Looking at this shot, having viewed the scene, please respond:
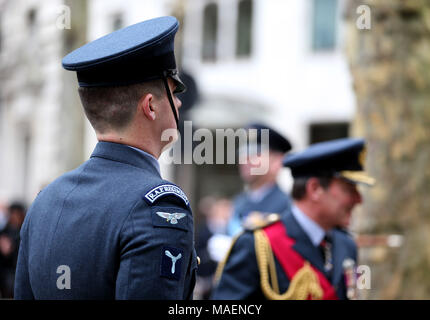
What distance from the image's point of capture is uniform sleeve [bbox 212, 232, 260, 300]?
10.8 ft

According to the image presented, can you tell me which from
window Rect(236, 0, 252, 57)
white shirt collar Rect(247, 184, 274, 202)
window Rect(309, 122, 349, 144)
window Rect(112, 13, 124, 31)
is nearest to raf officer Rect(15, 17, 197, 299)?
white shirt collar Rect(247, 184, 274, 202)

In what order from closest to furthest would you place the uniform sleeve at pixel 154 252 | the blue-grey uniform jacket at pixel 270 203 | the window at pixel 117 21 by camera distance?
1. the uniform sleeve at pixel 154 252
2. the blue-grey uniform jacket at pixel 270 203
3. the window at pixel 117 21

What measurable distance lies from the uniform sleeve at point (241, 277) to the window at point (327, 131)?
40.1 feet

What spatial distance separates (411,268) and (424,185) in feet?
2.03

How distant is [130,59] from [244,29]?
597 inches

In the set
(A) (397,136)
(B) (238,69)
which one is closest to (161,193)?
(A) (397,136)

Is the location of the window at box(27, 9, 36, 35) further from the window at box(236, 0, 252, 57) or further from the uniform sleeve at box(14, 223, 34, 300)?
the uniform sleeve at box(14, 223, 34, 300)

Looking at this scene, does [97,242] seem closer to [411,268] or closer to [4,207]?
[411,268]

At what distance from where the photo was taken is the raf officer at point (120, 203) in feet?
5.76

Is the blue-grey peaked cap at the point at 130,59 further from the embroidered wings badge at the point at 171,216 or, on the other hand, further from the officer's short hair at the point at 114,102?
the embroidered wings badge at the point at 171,216

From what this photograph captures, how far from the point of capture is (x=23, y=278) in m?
2.09

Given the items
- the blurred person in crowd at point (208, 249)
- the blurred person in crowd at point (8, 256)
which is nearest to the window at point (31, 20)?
the blurred person in crowd at point (208, 249)
